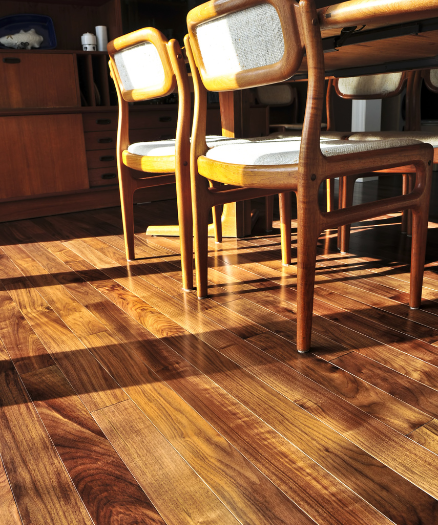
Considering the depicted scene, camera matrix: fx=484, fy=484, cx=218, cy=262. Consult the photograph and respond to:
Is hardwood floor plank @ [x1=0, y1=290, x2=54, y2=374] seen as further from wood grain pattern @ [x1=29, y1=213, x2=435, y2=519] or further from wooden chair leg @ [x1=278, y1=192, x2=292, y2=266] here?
wooden chair leg @ [x1=278, y1=192, x2=292, y2=266]

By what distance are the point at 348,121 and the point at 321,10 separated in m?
3.55

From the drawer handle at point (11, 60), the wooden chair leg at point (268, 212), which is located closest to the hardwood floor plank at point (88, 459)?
the wooden chair leg at point (268, 212)

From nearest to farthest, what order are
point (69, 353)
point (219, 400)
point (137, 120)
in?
point (219, 400) < point (69, 353) < point (137, 120)

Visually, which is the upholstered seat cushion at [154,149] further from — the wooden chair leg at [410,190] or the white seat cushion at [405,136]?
the wooden chair leg at [410,190]

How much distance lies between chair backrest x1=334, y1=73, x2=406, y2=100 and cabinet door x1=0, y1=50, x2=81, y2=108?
1.60 m

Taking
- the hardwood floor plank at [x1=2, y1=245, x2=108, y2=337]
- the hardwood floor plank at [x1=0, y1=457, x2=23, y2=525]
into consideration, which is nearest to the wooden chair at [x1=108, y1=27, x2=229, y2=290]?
the hardwood floor plank at [x1=2, y1=245, x2=108, y2=337]

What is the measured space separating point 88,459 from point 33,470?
0.09m

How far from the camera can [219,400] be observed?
0.98 m

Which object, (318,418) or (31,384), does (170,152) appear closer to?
(31,384)

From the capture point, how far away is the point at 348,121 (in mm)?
4277

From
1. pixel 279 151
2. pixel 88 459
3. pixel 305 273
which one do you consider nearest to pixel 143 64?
pixel 279 151

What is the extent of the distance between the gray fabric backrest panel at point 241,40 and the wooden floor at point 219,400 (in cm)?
66

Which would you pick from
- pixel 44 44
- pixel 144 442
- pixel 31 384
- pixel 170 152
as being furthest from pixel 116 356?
pixel 44 44

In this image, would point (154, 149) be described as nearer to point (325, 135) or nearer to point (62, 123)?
point (325, 135)
